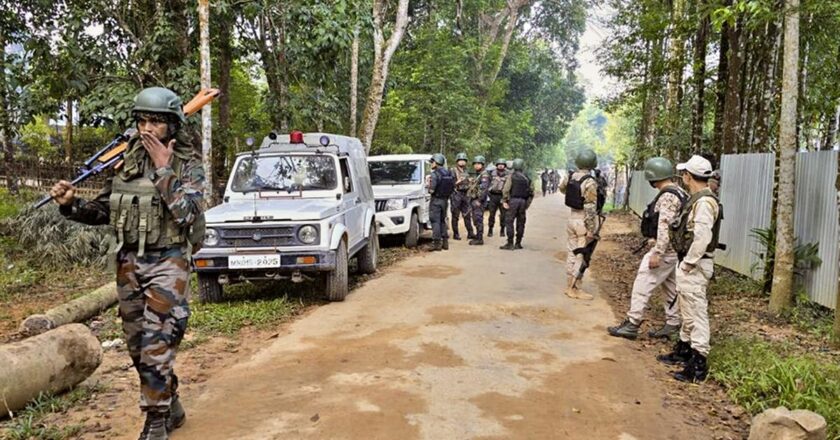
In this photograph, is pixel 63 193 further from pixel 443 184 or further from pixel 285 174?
pixel 443 184

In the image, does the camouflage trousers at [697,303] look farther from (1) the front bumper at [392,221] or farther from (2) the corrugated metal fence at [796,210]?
(1) the front bumper at [392,221]

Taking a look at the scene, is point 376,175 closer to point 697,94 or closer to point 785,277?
point 697,94

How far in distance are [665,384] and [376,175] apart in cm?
898

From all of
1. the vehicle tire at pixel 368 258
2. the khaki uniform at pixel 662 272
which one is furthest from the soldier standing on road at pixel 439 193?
the khaki uniform at pixel 662 272

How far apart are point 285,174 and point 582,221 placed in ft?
13.0

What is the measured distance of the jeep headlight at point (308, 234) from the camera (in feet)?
22.6

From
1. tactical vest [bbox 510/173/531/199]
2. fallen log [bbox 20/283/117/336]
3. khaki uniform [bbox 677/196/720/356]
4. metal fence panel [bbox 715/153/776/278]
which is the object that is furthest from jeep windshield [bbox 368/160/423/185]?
khaki uniform [bbox 677/196/720/356]

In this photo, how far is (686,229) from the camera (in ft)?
16.6

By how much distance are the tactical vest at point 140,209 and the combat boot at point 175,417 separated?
1.03 metres

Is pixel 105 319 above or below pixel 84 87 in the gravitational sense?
below

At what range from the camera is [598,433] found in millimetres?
3842

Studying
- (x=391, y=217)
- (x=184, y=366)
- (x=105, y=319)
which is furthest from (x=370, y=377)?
(x=391, y=217)

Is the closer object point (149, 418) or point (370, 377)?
point (149, 418)

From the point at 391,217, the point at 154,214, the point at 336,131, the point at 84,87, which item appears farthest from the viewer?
the point at 336,131
